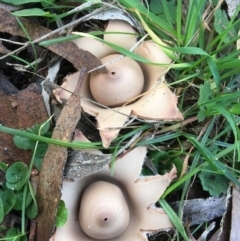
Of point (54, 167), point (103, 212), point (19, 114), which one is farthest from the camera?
point (19, 114)

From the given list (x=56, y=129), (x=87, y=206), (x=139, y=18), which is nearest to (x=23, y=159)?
(x=56, y=129)

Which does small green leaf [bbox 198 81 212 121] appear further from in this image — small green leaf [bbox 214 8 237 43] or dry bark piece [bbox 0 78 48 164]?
dry bark piece [bbox 0 78 48 164]

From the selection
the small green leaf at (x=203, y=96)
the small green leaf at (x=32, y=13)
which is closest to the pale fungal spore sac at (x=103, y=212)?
the small green leaf at (x=203, y=96)

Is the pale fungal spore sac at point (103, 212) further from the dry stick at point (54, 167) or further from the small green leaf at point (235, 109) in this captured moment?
the small green leaf at point (235, 109)

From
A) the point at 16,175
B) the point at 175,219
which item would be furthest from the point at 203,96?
the point at 16,175

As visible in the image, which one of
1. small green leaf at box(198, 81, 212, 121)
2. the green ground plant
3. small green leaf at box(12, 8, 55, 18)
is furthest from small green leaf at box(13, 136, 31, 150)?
small green leaf at box(198, 81, 212, 121)

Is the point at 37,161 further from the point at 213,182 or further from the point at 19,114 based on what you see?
the point at 213,182
